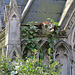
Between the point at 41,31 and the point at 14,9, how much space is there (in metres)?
1.35

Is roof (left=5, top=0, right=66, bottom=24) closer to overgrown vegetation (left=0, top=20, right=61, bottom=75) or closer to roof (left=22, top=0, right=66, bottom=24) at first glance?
roof (left=22, top=0, right=66, bottom=24)

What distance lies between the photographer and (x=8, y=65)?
11852 mm

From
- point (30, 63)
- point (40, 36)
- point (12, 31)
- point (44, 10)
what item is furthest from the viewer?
point (44, 10)

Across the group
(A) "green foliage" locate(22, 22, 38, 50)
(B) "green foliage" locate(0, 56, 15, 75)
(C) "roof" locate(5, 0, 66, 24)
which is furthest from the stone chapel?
(B) "green foliage" locate(0, 56, 15, 75)

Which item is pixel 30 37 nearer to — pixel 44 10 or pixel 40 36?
pixel 40 36

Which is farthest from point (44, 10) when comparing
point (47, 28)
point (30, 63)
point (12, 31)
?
point (30, 63)

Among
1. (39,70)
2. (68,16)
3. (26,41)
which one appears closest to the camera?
(39,70)

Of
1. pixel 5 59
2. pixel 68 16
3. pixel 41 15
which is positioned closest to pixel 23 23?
pixel 41 15

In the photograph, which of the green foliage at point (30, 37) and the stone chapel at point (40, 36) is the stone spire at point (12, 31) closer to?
the stone chapel at point (40, 36)

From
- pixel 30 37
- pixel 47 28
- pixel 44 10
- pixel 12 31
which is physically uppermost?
pixel 44 10

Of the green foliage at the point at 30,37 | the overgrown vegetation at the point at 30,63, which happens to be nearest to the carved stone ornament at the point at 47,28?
the overgrown vegetation at the point at 30,63

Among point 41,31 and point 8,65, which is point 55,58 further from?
point 8,65

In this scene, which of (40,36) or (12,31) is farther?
(40,36)

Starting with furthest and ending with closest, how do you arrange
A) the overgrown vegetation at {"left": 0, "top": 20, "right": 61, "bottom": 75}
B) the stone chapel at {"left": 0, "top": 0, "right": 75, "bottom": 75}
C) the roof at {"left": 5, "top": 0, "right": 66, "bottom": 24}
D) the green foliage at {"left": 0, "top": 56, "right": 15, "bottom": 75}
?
1. the roof at {"left": 5, "top": 0, "right": 66, "bottom": 24}
2. the stone chapel at {"left": 0, "top": 0, "right": 75, "bottom": 75}
3. the green foliage at {"left": 0, "top": 56, "right": 15, "bottom": 75}
4. the overgrown vegetation at {"left": 0, "top": 20, "right": 61, "bottom": 75}
